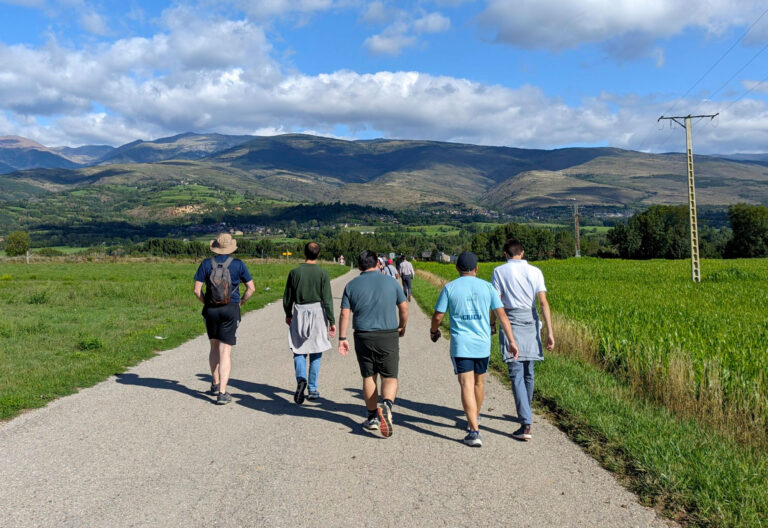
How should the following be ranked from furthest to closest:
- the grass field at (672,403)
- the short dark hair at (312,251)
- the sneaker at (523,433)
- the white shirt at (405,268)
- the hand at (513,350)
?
the white shirt at (405,268) < the short dark hair at (312,251) < the hand at (513,350) < the sneaker at (523,433) < the grass field at (672,403)

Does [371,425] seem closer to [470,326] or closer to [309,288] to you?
[470,326]

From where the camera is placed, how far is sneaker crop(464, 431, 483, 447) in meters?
5.96

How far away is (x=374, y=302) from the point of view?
6625 millimetres

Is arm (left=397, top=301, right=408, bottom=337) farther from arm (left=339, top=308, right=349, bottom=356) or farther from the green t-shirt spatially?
the green t-shirt

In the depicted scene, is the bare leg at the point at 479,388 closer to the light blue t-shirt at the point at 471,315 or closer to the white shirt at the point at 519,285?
the light blue t-shirt at the point at 471,315

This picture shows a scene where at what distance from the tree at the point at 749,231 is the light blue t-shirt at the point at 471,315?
309 feet

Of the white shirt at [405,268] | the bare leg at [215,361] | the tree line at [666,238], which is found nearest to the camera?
the bare leg at [215,361]

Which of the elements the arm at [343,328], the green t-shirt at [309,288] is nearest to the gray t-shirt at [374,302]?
the arm at [343,328]

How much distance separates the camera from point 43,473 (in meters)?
5.10

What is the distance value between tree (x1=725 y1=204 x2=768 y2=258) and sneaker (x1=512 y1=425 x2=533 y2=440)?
93887 millimetres

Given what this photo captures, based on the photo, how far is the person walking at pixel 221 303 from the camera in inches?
310

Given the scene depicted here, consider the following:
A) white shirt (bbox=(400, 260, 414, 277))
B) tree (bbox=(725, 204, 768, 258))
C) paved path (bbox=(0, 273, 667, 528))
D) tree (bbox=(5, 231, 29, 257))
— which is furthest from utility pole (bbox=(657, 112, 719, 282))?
tree (bbox=(5, 231, 29, 257))

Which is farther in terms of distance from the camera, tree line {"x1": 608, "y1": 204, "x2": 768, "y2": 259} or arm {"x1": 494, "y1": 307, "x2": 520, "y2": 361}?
tree line {"x1": 608, "y1": 204, "x2": 768, "y2": 259}

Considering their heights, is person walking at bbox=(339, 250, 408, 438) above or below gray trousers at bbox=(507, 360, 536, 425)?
above
